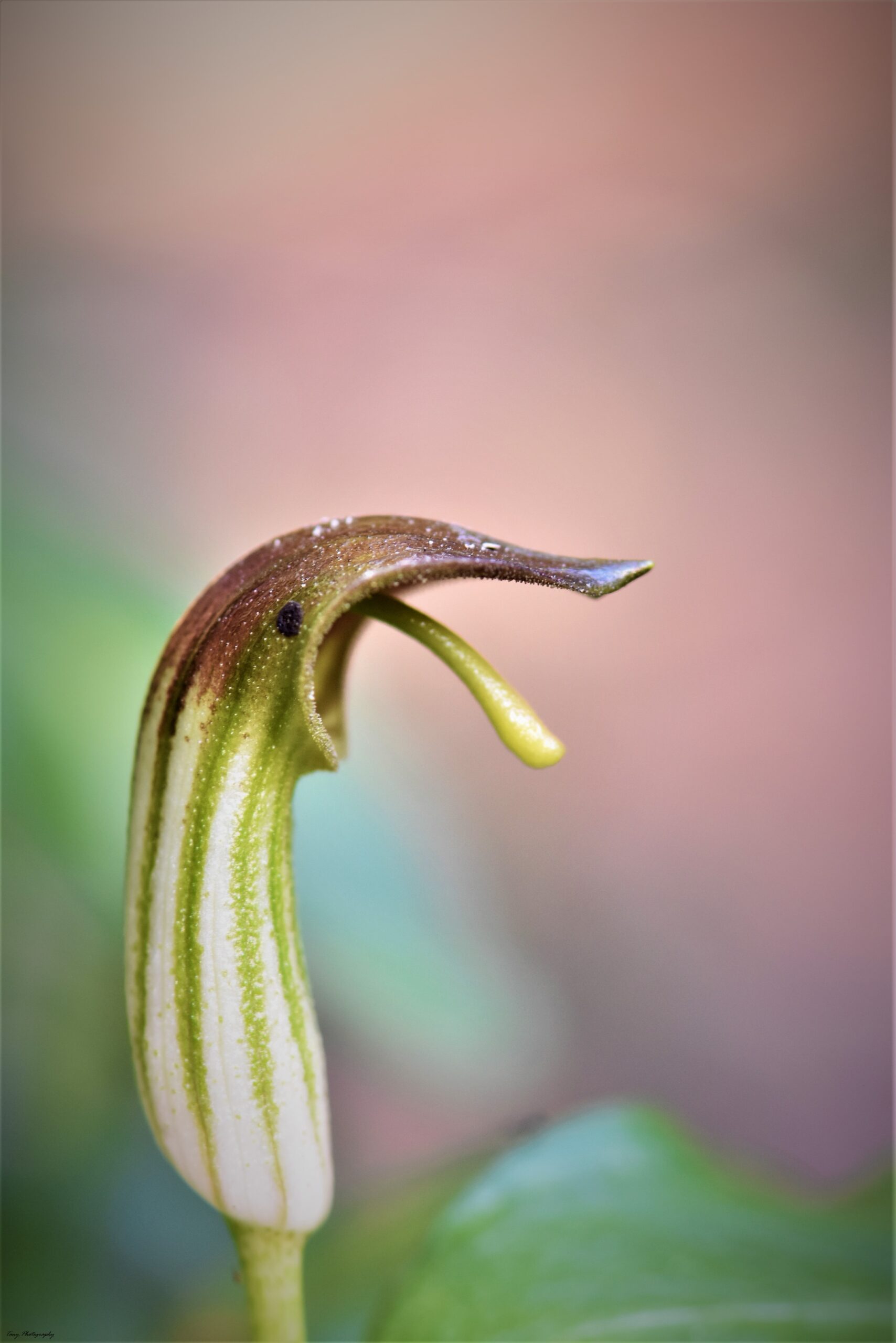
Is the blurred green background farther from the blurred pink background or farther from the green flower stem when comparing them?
the green flower stem

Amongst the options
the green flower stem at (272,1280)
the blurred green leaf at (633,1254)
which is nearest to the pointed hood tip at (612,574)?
the green flower stem at (272,1280)

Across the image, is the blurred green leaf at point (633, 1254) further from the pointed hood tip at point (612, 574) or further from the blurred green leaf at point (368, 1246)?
the pointed hood tip at point (612, 574)

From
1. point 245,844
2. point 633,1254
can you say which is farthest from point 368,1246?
point 245,844

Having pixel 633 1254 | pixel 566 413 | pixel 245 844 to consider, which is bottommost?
pixel 633 1254

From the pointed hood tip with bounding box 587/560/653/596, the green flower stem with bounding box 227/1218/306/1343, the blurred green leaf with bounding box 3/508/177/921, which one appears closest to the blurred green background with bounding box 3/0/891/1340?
the blurred green leaf with bounding box 3/508/177/921

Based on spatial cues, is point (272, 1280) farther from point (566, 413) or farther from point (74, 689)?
point (566, 413)

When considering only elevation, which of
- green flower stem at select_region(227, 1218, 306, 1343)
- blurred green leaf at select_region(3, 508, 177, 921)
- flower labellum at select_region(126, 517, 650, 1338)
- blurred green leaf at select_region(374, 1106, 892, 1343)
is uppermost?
blurred green leaf at select_region(3, 508, 177, 921)
